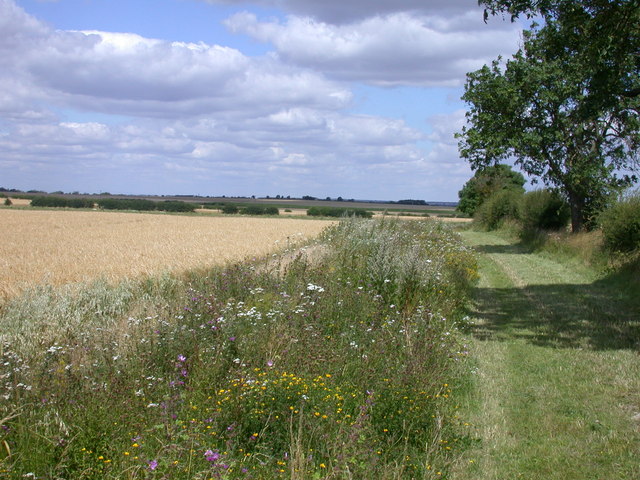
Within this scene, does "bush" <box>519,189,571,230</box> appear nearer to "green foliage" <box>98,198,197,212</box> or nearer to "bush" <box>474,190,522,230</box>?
"bush" <box>474,190,522,230</box>

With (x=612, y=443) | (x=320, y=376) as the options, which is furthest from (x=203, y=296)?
(x=612, y=443)

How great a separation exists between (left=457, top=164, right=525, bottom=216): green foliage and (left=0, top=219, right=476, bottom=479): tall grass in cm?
4725

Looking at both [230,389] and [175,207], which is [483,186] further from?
[230,389]

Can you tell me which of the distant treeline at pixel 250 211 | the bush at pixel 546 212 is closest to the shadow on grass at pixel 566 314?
the bush at pixel 546 212

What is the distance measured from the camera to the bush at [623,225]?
1650cm

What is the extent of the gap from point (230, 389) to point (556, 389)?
163 inches

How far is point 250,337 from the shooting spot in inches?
272

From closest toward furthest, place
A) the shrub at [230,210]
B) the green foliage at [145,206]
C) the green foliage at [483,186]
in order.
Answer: the green foliage at [483,186] < the shrub at [230,210] < the green foliage at [145,206]

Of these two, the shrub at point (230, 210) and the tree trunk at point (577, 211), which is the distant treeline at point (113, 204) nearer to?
the shrub at point (230, 210)

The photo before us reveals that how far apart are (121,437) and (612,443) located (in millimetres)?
4495

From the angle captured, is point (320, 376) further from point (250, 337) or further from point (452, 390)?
point (452, 390)

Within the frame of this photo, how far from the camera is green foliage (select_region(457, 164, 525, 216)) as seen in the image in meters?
59.9

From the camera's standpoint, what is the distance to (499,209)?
44812 millimetres

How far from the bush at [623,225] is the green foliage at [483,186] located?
35296 mm
